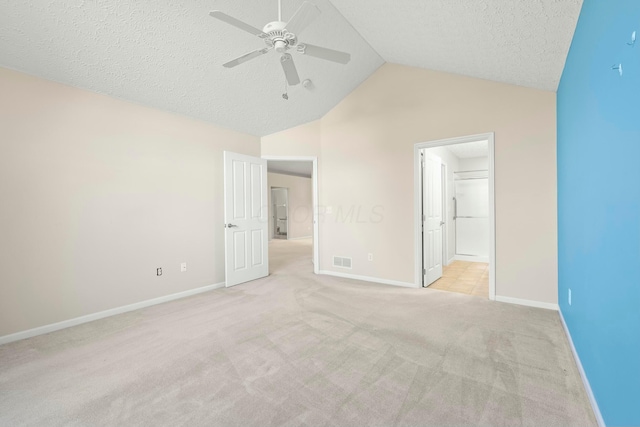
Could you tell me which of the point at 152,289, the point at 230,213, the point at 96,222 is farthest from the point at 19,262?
the point at 230,213

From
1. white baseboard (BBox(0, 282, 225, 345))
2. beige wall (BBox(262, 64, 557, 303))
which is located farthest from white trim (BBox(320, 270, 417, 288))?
white baseboard (BBox(0, 282, 225, 345))

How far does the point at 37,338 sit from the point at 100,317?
0.51 meters

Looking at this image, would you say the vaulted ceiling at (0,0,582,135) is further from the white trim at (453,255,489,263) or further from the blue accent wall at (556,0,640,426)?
the white trim at (453,255,489,263)

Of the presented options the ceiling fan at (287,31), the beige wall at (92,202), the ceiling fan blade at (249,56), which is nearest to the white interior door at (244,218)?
the beige wall at (92,202)

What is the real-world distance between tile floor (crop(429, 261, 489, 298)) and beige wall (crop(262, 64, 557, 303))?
0.53 m

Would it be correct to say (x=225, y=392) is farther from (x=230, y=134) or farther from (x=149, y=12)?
(x=230, y=134)

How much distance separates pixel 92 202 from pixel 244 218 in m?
1.93

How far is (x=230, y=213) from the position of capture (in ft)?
13.8

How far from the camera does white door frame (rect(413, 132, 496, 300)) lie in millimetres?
3395

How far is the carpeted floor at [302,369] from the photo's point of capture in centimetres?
156

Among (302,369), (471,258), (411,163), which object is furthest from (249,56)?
(471,258)

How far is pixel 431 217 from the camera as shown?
4.31 metres

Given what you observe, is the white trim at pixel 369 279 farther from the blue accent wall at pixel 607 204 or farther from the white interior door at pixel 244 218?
the blue accent wall at pixel 607 204

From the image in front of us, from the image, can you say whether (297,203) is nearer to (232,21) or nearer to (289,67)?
(289,67)
